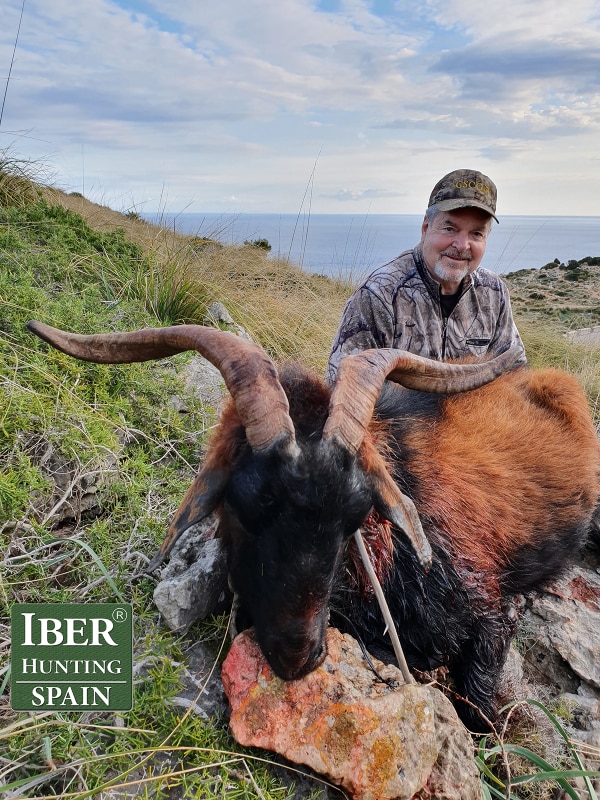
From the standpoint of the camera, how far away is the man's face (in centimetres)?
462

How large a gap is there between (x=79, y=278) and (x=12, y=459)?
3.07 m

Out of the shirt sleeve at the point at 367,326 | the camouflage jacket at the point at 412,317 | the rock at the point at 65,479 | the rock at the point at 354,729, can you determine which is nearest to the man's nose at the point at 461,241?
the camouflage jacket at the point at 412,317

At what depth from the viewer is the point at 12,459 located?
11.7 feet

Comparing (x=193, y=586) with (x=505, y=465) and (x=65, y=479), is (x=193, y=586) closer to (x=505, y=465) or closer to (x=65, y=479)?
(x=65, y=479)

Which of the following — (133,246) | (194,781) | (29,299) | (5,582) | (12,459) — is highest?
(133,246)

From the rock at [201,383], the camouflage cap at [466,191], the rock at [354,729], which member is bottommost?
the rock at [354,729]

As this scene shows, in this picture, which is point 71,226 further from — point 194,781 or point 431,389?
point 194,781

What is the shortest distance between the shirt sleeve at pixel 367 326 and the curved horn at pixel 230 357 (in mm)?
2211

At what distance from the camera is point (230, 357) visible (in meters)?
2.47

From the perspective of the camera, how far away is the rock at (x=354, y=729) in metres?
2.27

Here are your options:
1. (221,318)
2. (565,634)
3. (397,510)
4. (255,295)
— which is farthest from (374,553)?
(255,295)

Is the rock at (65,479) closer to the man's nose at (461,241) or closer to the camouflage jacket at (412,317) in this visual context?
the camouflage jacket at (412,317)

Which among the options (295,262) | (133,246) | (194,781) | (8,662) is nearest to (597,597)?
(194,781)

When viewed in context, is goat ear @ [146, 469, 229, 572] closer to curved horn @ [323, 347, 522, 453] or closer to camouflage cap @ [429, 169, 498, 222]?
curved horn @ [323, 347, 522, 453]
